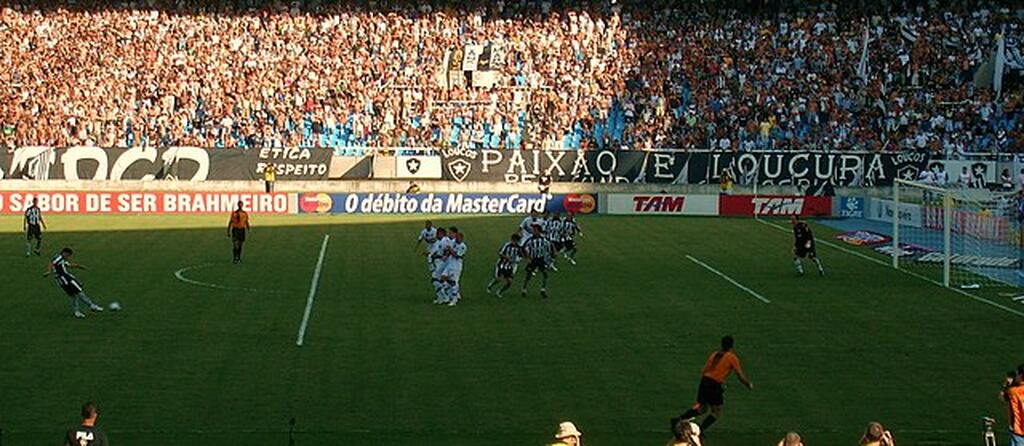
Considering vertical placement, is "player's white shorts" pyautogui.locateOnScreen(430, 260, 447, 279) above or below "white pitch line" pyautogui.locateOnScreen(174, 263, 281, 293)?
above

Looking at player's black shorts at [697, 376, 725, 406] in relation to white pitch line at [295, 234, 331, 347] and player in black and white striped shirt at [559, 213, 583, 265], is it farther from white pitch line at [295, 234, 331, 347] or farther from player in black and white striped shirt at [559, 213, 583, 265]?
player in black and white striped shirt at [559, 213, 583, 265]

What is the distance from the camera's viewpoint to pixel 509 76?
7300 centimetres

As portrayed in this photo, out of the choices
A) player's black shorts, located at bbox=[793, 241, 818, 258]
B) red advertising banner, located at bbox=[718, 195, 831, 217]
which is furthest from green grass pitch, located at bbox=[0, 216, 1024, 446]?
red advertising banner, located at bbox=[718, 195, 831, 217]

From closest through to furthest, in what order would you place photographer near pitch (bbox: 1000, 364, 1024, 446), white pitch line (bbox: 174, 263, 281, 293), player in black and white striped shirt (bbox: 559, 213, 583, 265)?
photographer near pitch (bbox: 1000, 364, 1024, 446), white pitch line (bbox: 174, 263, 281, 293), player in black and white striped shirt (bbox: 559, 213, 583, 265)

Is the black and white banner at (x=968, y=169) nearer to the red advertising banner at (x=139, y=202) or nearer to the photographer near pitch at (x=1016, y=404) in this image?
the red advertising banner at (x=139, y=202)

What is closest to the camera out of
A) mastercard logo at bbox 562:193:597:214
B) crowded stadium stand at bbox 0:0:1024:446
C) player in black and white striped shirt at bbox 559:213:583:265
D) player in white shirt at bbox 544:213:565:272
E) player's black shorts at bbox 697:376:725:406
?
player's black shorts at bbox 697:376:725:406

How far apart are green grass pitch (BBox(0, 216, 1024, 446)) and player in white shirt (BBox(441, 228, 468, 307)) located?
1.52ft

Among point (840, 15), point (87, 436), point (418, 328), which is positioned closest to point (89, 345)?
point (418, 328)

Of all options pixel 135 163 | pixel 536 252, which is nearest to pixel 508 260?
pixel 536 252

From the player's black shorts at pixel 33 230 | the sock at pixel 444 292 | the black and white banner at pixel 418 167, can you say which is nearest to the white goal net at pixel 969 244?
the sock at pixel 444 292

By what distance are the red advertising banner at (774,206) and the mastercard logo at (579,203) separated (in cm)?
513

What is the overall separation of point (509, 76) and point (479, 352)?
4670 cm

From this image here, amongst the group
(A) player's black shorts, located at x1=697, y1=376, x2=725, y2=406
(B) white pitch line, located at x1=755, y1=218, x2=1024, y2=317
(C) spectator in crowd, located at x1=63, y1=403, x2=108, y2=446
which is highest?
(C) spectator in crowd, located at x1=63, y1=403, x2=108, y2=446

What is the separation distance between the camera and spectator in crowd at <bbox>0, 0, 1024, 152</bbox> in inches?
2689
